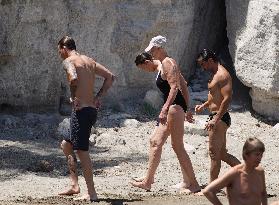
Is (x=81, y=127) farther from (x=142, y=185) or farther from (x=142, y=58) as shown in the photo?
(x=142, y=185)

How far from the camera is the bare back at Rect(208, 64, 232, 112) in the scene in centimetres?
844

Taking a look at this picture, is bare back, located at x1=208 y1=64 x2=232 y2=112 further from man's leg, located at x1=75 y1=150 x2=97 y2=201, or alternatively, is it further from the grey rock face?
the grey rock face

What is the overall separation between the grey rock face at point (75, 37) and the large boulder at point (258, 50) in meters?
0.89

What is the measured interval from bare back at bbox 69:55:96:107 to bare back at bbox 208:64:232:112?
1.24m

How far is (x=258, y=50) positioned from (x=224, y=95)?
4545 mm

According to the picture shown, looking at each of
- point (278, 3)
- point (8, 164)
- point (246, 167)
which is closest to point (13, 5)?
point (8, 164)

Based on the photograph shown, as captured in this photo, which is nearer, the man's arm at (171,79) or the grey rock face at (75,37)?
the man's arm at (171,79)

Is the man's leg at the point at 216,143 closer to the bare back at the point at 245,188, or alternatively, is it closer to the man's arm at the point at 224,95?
the man's arm at the point at 224,95

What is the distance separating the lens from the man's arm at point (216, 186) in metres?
6.24

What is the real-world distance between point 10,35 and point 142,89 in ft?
7.33

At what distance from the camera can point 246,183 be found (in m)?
6.35

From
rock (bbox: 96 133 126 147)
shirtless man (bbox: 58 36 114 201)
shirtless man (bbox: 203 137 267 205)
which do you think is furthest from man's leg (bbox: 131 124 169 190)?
rock (bbox: 96 133 126 147)

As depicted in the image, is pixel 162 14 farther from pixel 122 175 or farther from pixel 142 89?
pixel 122 175

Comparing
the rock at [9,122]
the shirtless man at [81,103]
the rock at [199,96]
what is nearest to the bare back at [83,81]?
the shirtless man at [81,103]
